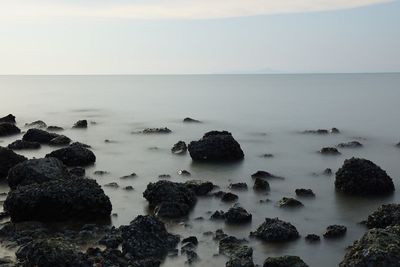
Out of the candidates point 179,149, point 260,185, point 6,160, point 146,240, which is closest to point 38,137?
point 179,149

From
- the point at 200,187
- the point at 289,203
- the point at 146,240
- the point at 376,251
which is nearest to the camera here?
the point at 376,251

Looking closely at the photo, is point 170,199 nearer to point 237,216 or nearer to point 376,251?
point 237,216

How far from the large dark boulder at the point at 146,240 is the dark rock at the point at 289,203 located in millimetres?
5706

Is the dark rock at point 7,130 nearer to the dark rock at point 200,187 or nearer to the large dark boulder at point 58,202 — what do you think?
the dark rock at point 200,187

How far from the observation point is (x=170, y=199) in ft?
61.8

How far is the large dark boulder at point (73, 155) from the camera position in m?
27.4

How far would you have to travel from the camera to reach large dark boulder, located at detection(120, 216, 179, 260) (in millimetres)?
14242

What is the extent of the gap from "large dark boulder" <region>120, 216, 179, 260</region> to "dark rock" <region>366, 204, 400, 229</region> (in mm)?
6509

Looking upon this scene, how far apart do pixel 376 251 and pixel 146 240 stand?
6.03 m

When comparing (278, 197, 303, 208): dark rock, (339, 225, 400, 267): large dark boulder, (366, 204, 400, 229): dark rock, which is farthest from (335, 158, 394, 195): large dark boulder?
(339, 225, 400, 267): large dark boulder

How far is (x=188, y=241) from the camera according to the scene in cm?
1552

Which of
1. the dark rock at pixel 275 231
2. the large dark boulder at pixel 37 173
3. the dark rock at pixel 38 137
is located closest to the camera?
the dark rock at pixel 275 231

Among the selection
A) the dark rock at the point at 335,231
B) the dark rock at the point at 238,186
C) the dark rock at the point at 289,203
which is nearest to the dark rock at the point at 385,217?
the dark rock at the point at 335,231

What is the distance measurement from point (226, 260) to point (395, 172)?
1585 centimetres
